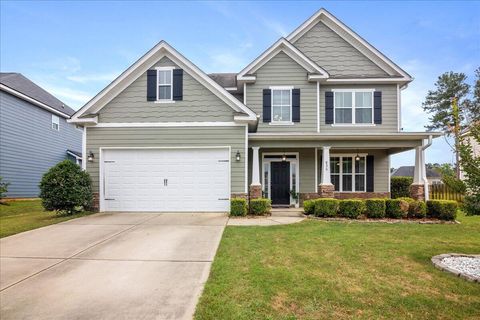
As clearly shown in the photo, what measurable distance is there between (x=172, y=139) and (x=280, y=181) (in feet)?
18.2

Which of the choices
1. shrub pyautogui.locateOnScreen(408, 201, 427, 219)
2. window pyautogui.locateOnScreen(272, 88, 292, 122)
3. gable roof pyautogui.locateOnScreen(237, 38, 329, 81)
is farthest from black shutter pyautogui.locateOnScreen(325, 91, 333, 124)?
shrub pyautogui.locateOnScreen(408, 201, 427, 219)

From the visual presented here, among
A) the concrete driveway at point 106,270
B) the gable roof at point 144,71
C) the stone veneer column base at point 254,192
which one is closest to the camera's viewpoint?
the concrete driveway at point 106,270

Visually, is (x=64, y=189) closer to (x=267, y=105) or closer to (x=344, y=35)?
(x=267, y=105)

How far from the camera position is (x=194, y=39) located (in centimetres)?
1692

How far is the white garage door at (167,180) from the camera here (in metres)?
11.1

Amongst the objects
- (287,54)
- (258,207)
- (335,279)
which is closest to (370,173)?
(258,207)

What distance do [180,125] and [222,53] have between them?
35.2ft

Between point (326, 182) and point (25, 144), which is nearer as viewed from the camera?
point (326, 182)

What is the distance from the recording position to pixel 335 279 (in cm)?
437

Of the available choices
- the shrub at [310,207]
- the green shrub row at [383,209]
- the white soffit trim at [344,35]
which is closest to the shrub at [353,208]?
the green shrub row at [383,209]

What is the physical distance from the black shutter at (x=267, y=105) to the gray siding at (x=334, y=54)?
3.14 metres

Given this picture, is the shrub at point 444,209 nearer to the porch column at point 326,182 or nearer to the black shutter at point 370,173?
the porch column at point 326,182

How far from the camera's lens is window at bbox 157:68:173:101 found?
11.4m

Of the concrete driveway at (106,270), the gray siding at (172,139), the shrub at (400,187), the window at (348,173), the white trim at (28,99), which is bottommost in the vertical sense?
the concrete driveway at (106,270)
